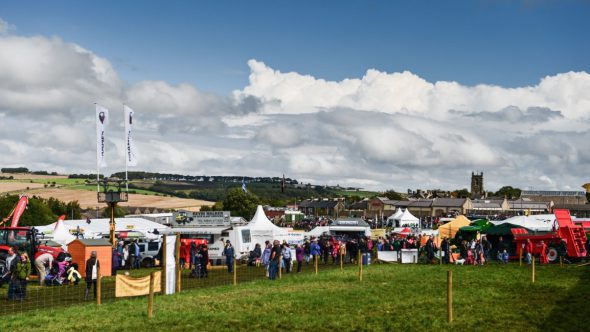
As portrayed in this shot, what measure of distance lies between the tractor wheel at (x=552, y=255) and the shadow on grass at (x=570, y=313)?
16.0 metres

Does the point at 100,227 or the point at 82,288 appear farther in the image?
the point at 100,227

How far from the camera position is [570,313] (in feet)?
57.2

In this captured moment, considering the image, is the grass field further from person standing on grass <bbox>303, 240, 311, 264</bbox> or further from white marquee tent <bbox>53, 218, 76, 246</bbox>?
white marquee tent <bbox>53, 218, 76, 246</bbox>

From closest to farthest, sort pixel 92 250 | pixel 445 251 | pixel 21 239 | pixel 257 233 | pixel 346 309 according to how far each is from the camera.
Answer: pixel 346 309 → pixel 21 239 → pixel 92 250 → pixel 445 251 → pixel 257 233

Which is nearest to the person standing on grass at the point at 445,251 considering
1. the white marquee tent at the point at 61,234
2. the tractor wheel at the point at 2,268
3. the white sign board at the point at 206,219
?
the white sign board at the point at 206,219

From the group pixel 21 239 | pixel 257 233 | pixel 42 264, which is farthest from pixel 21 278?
pixel 257 233

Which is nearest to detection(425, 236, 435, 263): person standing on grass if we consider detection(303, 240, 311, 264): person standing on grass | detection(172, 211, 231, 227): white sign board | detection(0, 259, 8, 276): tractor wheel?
detection(303, 240, 311, 264): person standing on grass

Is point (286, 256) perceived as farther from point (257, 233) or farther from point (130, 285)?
point (130, 285)

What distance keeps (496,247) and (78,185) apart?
13853 cm

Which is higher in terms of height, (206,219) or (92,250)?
(206,219)

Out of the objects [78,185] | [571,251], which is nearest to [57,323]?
[571,251]

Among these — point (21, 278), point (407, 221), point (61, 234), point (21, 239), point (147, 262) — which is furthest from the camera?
Answer: point (407, 221)

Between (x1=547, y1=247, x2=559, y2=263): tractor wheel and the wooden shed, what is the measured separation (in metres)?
23.9

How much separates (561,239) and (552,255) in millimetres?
1087
